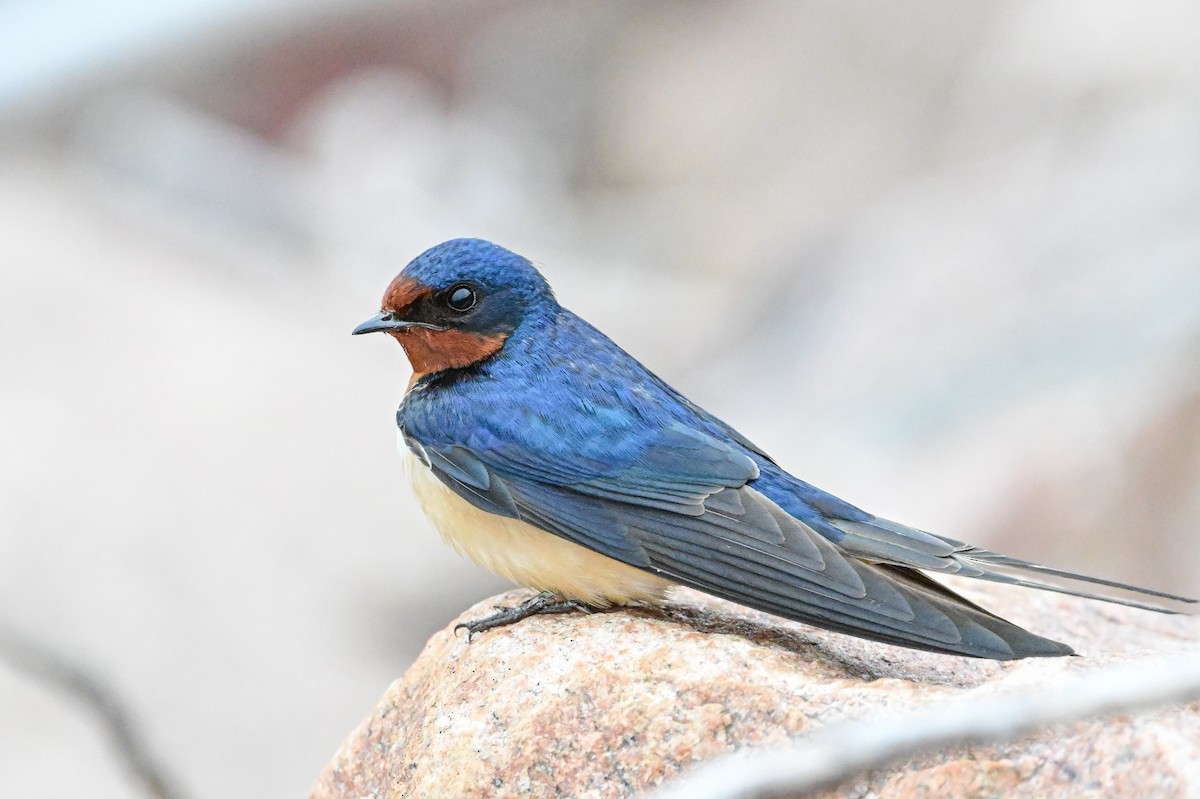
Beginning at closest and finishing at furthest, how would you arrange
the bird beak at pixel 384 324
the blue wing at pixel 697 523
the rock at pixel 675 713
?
the rock at pixel 675 713 < the blue wing at pixel 697 523 < the bird beak at pixel 384 324

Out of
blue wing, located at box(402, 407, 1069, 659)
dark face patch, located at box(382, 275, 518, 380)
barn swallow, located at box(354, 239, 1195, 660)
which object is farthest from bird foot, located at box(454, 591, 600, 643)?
dark face patch, located at box(382, 275, 518, 380)

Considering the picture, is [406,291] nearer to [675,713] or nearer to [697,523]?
[697,523]

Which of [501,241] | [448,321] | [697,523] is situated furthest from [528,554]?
[501,241]

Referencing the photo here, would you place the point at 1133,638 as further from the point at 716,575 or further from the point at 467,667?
the point at 467,667

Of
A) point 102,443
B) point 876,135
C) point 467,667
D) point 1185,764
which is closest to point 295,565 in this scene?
point 102,443

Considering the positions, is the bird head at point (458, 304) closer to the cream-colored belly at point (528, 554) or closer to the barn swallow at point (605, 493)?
the barn swallow at point (605, 493)

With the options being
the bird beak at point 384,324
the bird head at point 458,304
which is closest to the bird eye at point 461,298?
the bird head at point 458,304

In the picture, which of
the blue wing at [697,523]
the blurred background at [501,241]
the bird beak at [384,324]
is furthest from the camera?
the blurred background at [501,241]

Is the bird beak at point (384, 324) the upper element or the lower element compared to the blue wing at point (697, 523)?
upper

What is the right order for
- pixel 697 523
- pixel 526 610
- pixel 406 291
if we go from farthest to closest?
pixel 406 291
pixel 526 610
pixel 697 523
